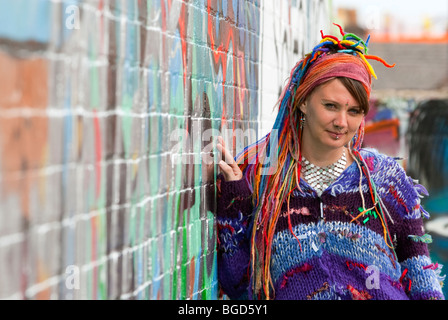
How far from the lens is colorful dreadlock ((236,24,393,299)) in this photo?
323cm

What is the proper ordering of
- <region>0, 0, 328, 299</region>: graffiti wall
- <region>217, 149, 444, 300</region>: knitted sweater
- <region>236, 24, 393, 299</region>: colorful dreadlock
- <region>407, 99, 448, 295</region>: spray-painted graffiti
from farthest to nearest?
1. <region>407, 99, 448, 295</region>: spray-painted graffiti
2. <region>236, 24, 393, 299</region>: colorful dreadlock
3. <region>217, 149, 444, 300</region>: knitted sweater
4. <region>0, 0, 328, 299</region>: graffiti wall

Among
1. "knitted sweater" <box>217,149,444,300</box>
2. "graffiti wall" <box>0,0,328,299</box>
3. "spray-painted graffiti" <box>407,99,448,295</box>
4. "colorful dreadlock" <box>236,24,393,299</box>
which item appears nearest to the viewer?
"graffiti wall" <box>0,0,328,299</box>

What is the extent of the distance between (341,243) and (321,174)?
1.04 feet

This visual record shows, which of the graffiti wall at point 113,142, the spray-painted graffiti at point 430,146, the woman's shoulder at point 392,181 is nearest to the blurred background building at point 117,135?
the graffiti wall at point 113,142

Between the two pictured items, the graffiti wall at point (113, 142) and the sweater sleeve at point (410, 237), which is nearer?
the graffiti wall at point (113, 142)

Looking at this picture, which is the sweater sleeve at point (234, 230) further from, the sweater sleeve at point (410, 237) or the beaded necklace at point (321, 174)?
the sweater sleeve at point (410, 237)

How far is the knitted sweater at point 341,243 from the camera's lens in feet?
10.2

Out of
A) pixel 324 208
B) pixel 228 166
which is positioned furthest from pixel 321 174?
pixel 228 166

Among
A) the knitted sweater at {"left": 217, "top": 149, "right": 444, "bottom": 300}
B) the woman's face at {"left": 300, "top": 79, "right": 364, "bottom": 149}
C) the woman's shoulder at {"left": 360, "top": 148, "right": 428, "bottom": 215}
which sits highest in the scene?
the woman's face at {"left": 300, "top": 79, "right": 364, "bottom": 149}

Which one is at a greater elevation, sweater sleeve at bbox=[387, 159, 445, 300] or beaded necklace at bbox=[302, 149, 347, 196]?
beaded necklace at bbox=[302, 149, 347, 196]

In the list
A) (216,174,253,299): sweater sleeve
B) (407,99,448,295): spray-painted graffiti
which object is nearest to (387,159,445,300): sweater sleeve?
(216,174,253,299): sweater sleeve

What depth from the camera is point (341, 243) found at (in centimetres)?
315

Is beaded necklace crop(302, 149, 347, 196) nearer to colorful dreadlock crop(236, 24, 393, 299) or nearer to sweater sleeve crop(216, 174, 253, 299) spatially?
colorful dreadlock crop(236, 24, 393, 299)

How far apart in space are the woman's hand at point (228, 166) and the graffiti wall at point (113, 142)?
0.19ft
